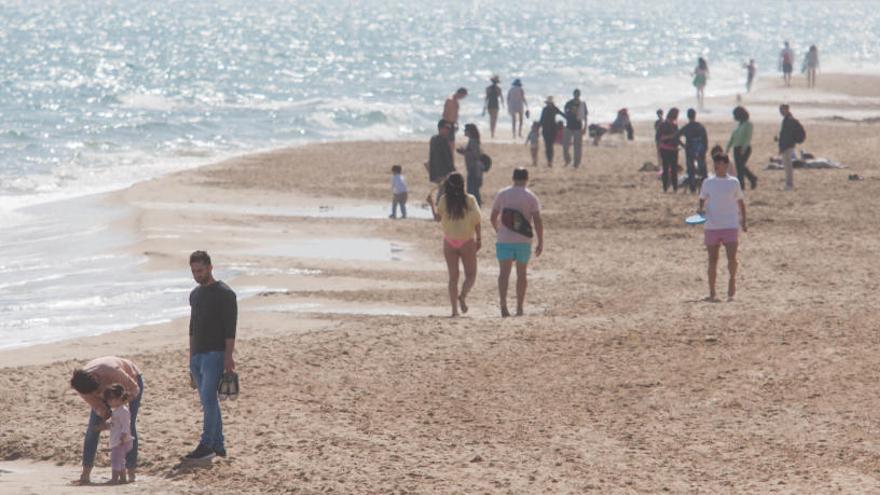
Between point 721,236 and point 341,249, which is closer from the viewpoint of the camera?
point 721,236

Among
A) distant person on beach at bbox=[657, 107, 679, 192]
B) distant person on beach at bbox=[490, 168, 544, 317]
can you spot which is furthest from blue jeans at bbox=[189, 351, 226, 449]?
distant person on beach at bbox=[657, 107, 679, 192]

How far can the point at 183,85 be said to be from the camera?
63.0m

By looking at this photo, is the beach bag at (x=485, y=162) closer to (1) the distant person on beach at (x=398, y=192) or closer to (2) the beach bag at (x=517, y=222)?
(1) the distant person on beach at (x=398, y=192)

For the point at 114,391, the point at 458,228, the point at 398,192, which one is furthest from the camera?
the point at 398,192

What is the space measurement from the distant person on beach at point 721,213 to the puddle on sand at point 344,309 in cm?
252

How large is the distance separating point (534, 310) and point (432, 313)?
2.98ft

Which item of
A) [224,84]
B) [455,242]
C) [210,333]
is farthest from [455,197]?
[224,84]

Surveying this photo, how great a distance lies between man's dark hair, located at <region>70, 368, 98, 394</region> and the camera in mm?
9273

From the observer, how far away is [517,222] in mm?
14367

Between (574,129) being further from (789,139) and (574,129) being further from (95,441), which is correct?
(95,441)

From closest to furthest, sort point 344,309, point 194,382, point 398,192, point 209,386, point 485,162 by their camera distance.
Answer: point 209,386, point 194,382, point 344,309, point 485,162, point 398,192

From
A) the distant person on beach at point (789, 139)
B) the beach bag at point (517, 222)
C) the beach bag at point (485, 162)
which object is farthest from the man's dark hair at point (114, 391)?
the distant person on beach at point (789, 139)

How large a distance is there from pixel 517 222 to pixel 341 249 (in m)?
5.33

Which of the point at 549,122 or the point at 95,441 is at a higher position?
the point at 549,122
